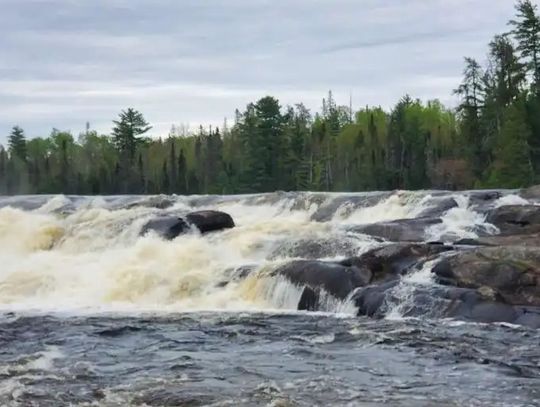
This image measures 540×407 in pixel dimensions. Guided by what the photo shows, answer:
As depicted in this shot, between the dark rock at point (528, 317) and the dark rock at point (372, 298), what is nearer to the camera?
the dark rock at point (528, 317)

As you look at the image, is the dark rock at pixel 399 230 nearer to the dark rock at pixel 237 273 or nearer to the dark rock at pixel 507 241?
the dark rock at pixel 507 241

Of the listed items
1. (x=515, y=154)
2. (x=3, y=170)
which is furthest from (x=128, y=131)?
(x=515, y=154)

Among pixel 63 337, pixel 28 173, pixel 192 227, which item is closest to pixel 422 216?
pixel 192 227

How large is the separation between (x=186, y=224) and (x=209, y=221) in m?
0.73

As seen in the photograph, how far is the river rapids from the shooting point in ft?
31.1

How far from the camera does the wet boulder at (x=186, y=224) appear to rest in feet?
74.7

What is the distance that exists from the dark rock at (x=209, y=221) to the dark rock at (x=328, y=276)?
257 inches

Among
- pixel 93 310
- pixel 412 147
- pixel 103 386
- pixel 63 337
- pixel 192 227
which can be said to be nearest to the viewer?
pixel 103 386

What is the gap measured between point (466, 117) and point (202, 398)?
183ft

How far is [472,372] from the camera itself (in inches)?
403

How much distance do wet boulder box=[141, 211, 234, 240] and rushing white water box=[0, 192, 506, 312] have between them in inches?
13.5

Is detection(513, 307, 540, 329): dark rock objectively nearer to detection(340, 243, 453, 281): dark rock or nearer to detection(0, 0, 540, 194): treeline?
detection(340, 243, 453, 281): dark rock

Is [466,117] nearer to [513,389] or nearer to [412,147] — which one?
[412,147]

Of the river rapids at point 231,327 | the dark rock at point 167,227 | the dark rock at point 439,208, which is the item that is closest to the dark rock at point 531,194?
the river rapids at point 231,327
